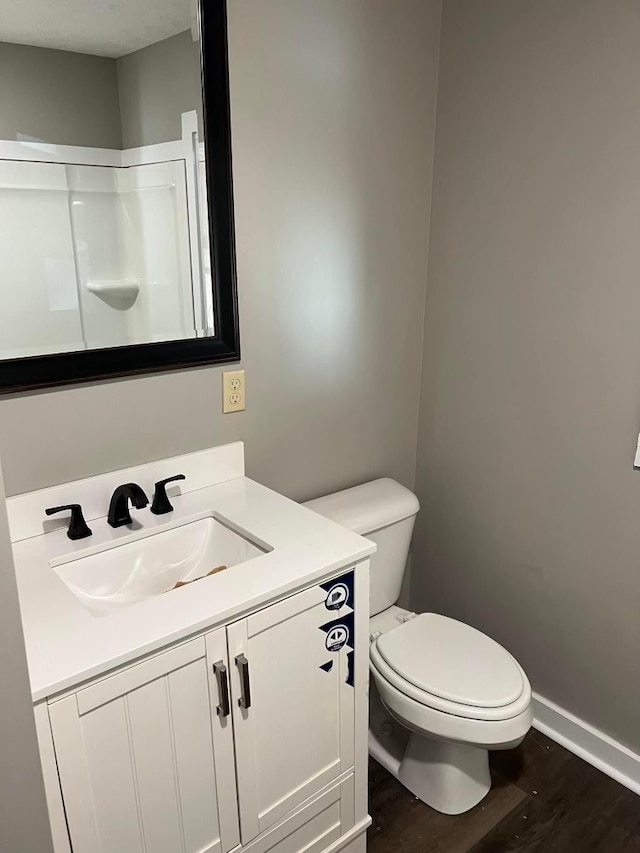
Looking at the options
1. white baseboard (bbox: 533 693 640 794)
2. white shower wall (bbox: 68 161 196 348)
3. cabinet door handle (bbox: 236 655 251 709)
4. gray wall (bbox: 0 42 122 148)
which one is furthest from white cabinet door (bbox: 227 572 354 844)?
gray wall (bbox: 0 42 122 148)

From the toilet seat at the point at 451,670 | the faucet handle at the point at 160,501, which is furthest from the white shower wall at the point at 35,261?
the toilet seat at the point at 451,670

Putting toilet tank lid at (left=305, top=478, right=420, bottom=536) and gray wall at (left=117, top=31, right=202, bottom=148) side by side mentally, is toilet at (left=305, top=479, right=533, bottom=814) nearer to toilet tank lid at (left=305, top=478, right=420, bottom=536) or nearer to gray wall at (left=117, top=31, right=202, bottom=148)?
toilet tank lid at (left=305, top=478, right=420, bottom=536)

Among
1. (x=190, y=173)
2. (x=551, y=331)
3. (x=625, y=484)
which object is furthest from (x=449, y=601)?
Result: (x=190, y=173)

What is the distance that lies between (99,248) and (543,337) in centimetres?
124

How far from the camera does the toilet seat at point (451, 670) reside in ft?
5.46

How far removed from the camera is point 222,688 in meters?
1.28

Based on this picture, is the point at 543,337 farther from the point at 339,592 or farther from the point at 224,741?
the point at 224,741

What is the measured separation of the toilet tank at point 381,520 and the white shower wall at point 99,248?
673 mm

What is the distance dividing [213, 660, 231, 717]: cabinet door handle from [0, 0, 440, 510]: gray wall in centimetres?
61

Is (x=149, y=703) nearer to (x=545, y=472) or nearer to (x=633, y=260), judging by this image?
(x=545, y=472)

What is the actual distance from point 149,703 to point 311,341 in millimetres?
1111

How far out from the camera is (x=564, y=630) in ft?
6.72

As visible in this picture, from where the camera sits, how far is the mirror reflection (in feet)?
4.52

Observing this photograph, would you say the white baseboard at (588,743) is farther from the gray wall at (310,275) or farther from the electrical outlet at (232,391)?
the electrical outlet at (232,391)
